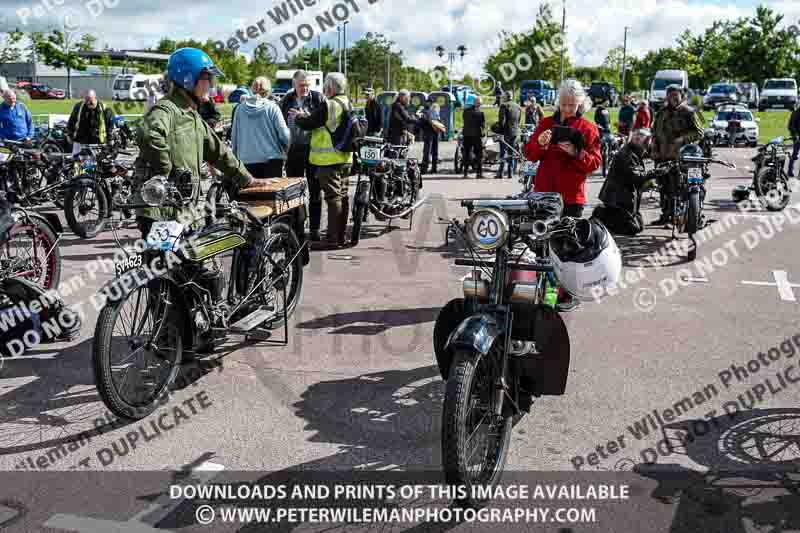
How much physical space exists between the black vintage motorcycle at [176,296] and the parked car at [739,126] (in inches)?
1066

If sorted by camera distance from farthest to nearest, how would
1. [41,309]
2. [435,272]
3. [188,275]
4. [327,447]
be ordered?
[435,272], [41,309], [188,275], [327,447]

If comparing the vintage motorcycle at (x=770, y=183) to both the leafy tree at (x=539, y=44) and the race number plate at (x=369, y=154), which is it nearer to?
the race number plate at (x=369, y=154)

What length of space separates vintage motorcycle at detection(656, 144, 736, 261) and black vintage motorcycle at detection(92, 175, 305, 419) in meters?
5.51

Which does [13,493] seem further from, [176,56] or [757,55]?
[757,55]

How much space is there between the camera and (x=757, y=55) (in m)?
61.2

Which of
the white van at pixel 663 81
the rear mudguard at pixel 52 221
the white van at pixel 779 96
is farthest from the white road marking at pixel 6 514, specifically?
the white van at pixel 779 96

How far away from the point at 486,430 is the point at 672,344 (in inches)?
113

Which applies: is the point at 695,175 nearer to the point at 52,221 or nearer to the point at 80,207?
the point at 52,221

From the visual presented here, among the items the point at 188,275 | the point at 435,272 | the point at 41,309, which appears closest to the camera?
the point at 188,275

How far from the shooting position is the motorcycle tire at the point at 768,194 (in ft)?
44.3

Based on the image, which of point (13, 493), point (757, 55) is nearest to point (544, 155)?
point (13, 493)

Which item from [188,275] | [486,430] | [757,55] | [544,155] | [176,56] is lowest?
[486,430]

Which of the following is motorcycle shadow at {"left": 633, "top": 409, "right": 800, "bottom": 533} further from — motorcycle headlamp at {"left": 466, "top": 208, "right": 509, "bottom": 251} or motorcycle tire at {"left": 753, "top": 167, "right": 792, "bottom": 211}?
motorcycle tire at {"left": 753, "top": 167, "right": 792, "bottom": 211}

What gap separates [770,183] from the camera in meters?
13.8
